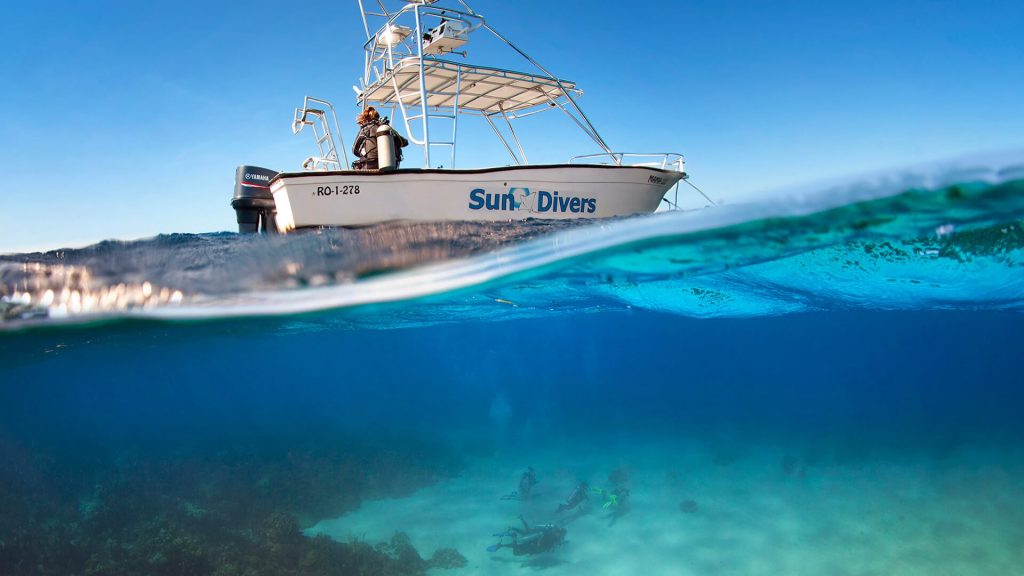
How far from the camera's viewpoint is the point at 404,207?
35.3 ft

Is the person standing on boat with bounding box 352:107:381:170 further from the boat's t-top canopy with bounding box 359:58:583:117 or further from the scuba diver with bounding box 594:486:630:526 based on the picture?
the scuba diver with bounding box 594:486:630:526

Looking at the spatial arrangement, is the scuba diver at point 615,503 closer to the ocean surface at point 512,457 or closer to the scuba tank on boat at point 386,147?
the ocean surface at point 512,457

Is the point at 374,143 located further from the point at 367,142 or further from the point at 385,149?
the point at 385,149

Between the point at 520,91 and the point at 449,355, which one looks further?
the point at 449,355

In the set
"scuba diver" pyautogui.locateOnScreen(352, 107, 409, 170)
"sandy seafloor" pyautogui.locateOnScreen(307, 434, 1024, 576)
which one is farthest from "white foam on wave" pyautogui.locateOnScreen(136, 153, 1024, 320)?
"sandy seafloor" pyautogui.locateOnScreen(307, 434, 1024, 576)

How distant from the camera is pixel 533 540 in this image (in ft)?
33.6

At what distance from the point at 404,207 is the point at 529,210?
276 cm

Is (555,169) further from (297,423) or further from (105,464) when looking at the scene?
(297,423)

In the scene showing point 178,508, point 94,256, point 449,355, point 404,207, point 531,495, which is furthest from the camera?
point 449,355

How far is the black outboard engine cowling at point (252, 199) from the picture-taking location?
39.2 ft

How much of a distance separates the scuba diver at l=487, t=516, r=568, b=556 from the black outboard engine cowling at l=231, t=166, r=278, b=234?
880cm

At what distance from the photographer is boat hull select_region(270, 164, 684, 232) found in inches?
420

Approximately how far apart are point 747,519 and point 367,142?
488 inches

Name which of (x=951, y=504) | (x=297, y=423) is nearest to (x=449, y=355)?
(x=297, y=423)
